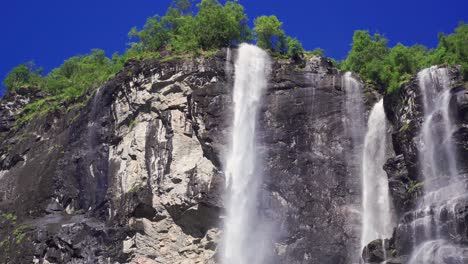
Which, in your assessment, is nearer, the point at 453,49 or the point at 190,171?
the point at 190,171

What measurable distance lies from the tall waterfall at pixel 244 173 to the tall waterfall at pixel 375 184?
588 cm

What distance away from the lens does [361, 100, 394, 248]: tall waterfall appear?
38.1 meters

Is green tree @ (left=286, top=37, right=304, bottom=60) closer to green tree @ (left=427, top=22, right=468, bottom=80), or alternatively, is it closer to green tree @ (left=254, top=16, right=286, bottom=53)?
green tree @ (left=254, top=16, right=286, bottom=53)

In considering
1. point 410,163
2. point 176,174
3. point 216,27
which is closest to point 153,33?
point 216,27

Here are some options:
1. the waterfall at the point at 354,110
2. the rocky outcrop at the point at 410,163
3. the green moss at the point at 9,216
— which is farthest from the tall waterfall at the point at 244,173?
the green moss at the point at 9,216

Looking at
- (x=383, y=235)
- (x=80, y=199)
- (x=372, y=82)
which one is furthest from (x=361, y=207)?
(x=80, y=199)

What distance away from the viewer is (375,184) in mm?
40031

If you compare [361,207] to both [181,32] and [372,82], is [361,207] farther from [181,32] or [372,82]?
[181,32]

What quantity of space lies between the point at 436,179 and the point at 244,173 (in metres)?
11.2

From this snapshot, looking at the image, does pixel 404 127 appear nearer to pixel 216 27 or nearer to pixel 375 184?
pixel 375 184

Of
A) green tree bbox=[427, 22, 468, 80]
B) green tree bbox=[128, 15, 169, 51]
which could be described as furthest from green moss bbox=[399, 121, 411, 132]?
green tree bbox=[128, 15, 169, 51]

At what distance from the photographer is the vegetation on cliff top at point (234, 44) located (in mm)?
44750

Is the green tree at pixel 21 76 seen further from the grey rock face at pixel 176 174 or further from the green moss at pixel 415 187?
the green moss at pixel 415 187

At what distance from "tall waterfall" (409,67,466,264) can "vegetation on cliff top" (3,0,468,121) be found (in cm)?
301
